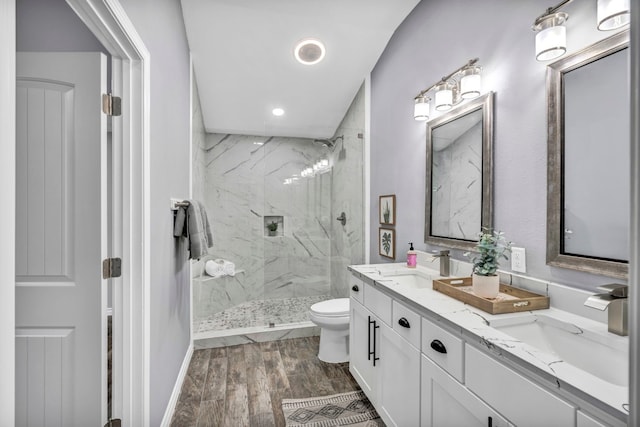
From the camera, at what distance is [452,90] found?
1897mm

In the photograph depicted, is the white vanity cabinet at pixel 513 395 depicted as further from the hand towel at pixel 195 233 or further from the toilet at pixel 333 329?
the hand towel at pixel 195 233

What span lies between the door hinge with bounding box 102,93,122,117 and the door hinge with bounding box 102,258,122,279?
2.02 feet

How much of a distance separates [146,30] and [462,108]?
5.59 ft

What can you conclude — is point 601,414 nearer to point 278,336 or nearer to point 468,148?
point 468,148

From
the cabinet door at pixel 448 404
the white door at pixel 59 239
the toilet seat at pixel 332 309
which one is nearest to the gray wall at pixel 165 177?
the white door at pixel 59 239

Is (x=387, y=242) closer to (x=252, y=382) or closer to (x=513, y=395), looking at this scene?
(x=252, y=382)

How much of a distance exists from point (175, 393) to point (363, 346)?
1218mm

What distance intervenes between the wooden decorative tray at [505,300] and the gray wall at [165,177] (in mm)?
1449

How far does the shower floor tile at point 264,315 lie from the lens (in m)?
3.03

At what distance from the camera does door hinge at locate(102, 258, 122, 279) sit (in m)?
1.30

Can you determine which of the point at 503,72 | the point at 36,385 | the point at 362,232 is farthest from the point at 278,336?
the point at 503,72

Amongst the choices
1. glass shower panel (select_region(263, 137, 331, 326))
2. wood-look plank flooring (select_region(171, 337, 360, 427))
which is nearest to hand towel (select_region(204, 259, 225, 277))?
glass shower panel (select_region(263, 137, 331, 326))

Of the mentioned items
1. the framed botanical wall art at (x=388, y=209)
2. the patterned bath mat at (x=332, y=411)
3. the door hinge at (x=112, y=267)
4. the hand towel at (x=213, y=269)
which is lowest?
the patterned bath mat at (x=332, y=411)

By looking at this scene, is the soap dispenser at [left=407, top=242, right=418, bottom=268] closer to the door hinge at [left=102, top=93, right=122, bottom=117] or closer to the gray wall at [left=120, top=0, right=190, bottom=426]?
the gray wall at [left=120, top=0, right=190, bottom=426]
